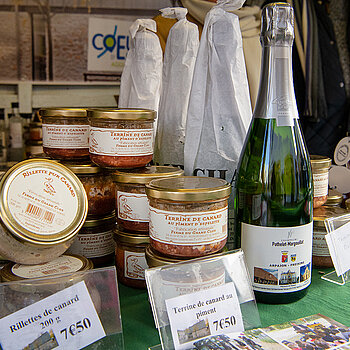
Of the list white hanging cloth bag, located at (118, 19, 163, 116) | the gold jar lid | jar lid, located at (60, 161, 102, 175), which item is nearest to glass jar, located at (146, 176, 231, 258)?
the gold jar lid

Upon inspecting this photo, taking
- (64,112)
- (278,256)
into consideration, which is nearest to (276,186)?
(278,256)

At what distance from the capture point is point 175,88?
1082mm

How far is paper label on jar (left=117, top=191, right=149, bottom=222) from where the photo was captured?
2.46ft

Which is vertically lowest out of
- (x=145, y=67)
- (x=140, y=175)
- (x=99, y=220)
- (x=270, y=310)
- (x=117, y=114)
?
(x=270, y=310)

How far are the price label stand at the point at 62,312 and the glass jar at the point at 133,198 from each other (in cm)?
19

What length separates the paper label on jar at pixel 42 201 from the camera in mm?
675

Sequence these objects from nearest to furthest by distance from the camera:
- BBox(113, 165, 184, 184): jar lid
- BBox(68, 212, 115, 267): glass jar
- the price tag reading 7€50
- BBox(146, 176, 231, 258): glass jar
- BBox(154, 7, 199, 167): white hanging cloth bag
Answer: the price tag reading 7€50 < BBox(146, 176, 231, 258): glass jar < BBox(113, 165, 184, 184): jar lid < BBox(68, 212, 115, 267): glass jar < BBox(154, 7, 199, 167): white hanging cloth bag

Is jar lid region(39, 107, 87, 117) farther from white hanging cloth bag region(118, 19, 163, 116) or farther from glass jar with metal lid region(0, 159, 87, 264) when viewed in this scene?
white hanging cloth bag region(118, 19, 163, 116)

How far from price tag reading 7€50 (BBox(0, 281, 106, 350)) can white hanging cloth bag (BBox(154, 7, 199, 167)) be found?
529 millimetres

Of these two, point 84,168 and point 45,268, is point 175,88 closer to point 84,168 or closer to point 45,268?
point 84,168

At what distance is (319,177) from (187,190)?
0.38 metres

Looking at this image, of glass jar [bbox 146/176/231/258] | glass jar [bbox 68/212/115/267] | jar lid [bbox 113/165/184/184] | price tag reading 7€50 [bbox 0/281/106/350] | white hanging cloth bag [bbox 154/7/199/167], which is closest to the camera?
price tag reading 7€50 [bbox 0/281/106/350]

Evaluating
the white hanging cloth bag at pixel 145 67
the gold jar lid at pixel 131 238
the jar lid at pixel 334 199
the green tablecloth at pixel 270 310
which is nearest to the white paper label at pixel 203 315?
the green tablecloth at pixel 270 310

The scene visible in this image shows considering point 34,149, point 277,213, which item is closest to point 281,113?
point 277,213
